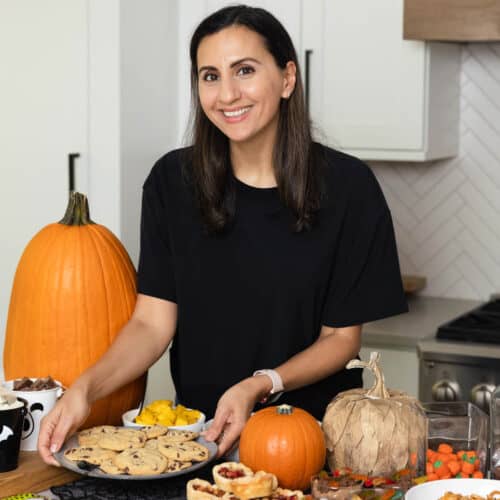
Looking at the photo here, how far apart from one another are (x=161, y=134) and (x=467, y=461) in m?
1.92

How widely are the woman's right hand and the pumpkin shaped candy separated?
408mm

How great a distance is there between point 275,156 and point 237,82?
0.18 metres

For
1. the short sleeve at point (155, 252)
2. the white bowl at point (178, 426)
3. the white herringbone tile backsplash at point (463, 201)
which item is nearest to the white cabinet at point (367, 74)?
the white herringbone tile backsplash at point (463, 201)

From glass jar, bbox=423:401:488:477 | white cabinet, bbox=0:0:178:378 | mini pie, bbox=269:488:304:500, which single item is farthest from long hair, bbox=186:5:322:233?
white cabinet, bbox=0:0:178:378

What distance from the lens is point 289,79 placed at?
1.87m

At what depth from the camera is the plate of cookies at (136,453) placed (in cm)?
141

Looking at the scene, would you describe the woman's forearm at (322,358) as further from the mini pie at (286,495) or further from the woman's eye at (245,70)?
the woman's eye at (245,70)

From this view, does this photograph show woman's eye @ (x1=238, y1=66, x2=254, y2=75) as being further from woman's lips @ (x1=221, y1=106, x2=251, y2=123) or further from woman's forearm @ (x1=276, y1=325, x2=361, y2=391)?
woman's forearm @ (x1=276, y1=325, x2=361, y2=391)

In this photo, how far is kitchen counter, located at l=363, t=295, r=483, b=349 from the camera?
115 inches

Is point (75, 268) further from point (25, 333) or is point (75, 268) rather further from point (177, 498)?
point (177, 498)

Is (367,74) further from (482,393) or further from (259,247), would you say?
(259,247)

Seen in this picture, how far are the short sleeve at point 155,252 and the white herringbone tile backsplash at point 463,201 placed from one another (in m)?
1.62

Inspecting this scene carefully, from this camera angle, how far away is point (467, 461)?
1.41m

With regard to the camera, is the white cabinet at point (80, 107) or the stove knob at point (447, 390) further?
the white cabinet at point (80, 107)
